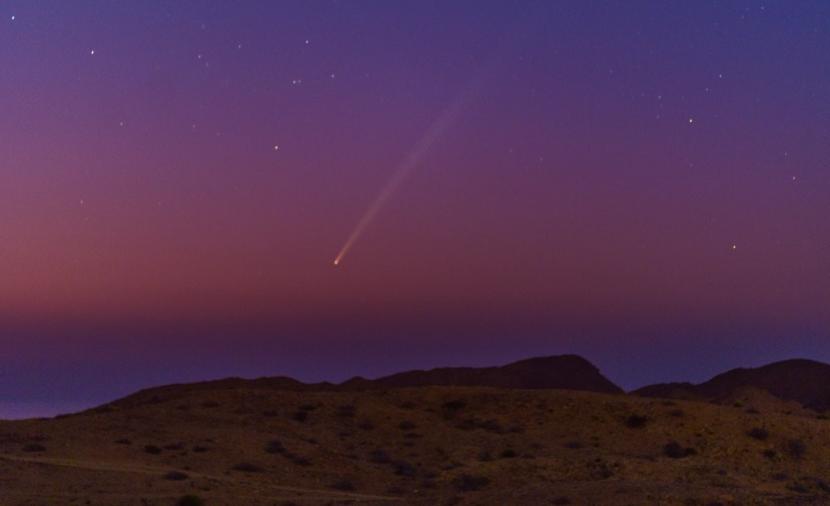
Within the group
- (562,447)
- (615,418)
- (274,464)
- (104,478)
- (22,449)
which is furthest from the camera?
(615,418)

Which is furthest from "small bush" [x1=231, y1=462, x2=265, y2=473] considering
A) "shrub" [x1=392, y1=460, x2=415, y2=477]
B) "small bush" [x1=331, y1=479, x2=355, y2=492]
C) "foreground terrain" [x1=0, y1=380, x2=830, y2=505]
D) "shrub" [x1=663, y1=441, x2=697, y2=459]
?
"shrub" [x1=663, y1=441, x2=697, y2=459]

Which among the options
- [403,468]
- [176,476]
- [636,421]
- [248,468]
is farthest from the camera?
[636,421]

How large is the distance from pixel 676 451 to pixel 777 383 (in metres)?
54.7

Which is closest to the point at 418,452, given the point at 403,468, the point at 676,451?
the point at 403,468

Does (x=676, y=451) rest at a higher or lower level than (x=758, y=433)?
lower

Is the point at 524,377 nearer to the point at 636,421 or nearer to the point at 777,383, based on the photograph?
the point at 777,383

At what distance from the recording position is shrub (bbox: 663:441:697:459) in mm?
33281

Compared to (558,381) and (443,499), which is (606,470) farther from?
(558,381)

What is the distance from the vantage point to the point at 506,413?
133ft

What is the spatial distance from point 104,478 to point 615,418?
2092 centimetres

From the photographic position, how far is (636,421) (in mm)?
37875

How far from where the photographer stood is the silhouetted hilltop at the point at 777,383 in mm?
77875

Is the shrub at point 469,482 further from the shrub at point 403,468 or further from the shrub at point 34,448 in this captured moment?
the shrub at point 34,448

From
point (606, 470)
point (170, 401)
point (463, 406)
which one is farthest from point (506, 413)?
point (170, 401)
